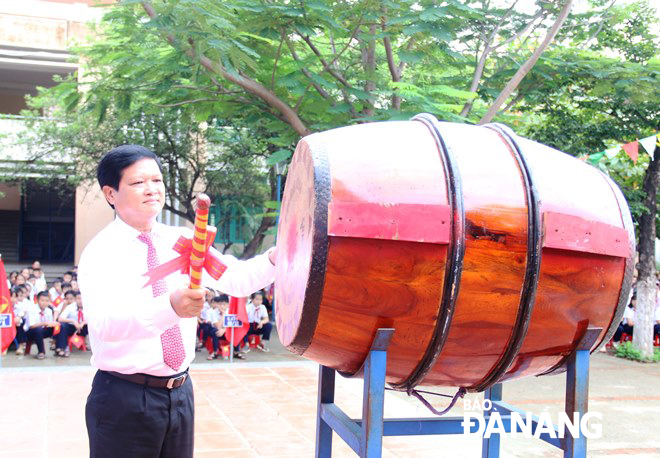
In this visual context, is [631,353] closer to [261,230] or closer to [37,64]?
[261,230]

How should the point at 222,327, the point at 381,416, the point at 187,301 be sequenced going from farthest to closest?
the point at 222,327
the point at 381,416
the point at 187,301

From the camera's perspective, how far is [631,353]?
33.5 ft

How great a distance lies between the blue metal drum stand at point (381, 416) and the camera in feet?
7.45

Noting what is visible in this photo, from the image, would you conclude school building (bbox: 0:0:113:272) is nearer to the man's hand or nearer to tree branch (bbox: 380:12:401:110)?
tree branch (bbox: 380:12:401:110)

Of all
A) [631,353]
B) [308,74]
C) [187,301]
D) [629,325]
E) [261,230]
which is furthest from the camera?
[261,230]

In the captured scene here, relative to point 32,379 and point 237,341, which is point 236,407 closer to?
point 32,379

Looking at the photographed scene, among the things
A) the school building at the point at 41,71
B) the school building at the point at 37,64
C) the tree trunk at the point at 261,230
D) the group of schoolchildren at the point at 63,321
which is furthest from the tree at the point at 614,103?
the school building at the point at 37,64

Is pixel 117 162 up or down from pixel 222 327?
up

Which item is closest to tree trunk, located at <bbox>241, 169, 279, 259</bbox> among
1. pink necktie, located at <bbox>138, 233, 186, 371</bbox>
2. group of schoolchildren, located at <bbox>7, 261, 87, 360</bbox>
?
group of schoolchildren, located at <bbox>7, 261, 87, 360</bbox>

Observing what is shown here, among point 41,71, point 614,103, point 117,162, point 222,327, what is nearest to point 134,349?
point 117,162

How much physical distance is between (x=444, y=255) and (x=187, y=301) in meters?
0.81

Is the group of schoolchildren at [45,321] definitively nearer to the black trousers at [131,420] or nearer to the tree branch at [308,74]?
the tree branch at [308,74]

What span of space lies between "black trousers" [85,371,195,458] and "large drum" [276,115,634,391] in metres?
0.51

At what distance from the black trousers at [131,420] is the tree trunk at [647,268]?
8825 millimetres
